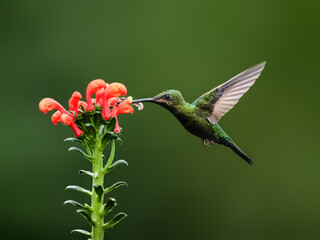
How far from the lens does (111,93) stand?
2.37 meters

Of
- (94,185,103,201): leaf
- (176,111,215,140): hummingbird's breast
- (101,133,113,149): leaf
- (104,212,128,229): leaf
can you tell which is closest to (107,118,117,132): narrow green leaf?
(101,133,113,149): leaf

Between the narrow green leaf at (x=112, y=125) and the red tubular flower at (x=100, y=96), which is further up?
the red tubular flower at (x=100, y=96)

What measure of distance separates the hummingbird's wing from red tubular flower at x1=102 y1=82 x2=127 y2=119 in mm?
830

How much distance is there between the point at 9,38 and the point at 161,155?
2.40 metres

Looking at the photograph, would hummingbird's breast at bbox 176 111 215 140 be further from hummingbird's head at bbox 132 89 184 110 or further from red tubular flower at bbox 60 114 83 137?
red tubular flower at bbox 60 114 83 137

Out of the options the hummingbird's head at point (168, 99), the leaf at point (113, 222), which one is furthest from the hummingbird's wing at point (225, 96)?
the leaf at point (113, 222)

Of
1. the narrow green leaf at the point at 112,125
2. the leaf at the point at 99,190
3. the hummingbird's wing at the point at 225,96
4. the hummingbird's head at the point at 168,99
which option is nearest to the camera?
the leaf at the point at 99,190

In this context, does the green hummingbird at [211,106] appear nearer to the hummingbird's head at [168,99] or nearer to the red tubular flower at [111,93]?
the hummingbird's head at [168,99]

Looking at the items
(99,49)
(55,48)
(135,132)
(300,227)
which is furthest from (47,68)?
(300,227)

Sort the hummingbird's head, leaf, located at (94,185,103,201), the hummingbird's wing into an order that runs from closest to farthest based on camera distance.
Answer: leaf, located at (94,185,103,201) → the hummingbird's head → the hummingbird's wing

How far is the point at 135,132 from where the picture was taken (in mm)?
6492

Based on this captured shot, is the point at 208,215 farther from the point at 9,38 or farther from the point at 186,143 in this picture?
the point at 9,38

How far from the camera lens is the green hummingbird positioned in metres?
2.89

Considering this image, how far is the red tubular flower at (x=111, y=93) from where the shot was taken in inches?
92.6
